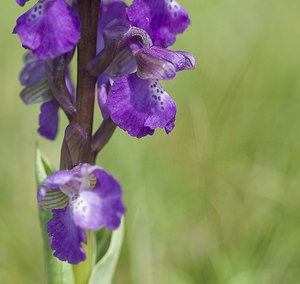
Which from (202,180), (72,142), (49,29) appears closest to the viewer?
(49,29)

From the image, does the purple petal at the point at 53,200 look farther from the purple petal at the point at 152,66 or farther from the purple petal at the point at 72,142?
the purple petal at the point at 152,66

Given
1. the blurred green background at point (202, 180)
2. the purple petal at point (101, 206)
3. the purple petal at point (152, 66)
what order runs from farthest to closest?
the blurred green background at point (202, 180) → the purple petal at point (152, 66) → the purple petal at point (101, 206)

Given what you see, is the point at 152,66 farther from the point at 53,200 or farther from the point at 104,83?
the point at 53,200

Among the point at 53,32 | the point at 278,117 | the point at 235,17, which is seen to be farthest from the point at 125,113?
the point at 235,17

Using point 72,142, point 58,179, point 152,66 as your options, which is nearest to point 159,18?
point 152,66

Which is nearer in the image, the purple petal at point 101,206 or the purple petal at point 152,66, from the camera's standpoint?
the purple petal at point 101,206

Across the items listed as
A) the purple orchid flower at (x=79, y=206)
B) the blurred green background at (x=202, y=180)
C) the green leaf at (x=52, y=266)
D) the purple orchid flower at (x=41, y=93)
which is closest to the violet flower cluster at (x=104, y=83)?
the purple orchid flower at (x=79, y=206)

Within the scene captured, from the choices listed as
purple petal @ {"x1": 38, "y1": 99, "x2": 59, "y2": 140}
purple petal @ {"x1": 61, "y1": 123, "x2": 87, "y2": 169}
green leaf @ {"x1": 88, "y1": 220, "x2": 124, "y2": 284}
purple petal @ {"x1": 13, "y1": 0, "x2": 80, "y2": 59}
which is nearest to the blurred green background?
green leaf @ {"x1": 88, "y1": 220, "x2": 124, "y2": 284}

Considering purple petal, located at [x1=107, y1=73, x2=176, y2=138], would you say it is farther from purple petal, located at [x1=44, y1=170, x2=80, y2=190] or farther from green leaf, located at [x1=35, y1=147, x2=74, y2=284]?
green leaf, located at [x1=35, y1=147, x2=74, y2=284]
